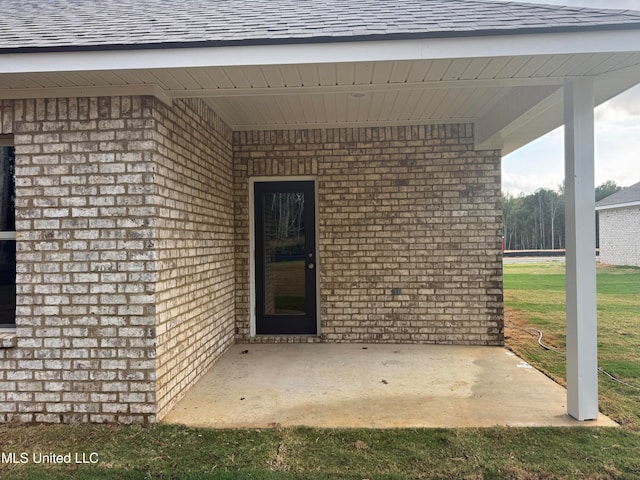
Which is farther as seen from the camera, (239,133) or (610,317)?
(610,317)

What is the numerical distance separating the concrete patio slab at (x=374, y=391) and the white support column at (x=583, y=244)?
0.29 m

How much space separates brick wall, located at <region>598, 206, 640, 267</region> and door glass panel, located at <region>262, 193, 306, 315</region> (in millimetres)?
18436

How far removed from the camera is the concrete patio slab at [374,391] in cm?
304

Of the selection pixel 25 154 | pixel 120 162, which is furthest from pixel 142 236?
pixel 25 154

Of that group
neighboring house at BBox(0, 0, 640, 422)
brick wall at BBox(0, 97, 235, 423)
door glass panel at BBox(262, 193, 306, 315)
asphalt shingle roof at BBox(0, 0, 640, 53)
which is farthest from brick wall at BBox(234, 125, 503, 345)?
brick wall at BBox(0, 97, 235, 423)

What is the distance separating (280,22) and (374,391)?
10.7ft

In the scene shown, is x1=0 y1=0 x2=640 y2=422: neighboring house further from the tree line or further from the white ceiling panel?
the tree line

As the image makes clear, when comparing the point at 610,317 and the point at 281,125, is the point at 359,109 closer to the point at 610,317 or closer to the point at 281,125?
the point at 281,125

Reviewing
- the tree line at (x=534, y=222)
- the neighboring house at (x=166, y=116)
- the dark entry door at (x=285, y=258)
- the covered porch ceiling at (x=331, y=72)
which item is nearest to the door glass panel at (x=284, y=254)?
the dark entry door at (x=285, y=258)

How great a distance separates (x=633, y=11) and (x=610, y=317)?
595cm

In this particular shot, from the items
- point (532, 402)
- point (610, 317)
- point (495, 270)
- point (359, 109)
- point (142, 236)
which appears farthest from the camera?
point (610, 317)

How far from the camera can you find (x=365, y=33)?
2.58m

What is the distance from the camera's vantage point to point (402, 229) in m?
5.22

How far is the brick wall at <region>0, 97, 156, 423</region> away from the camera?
3.03 m
